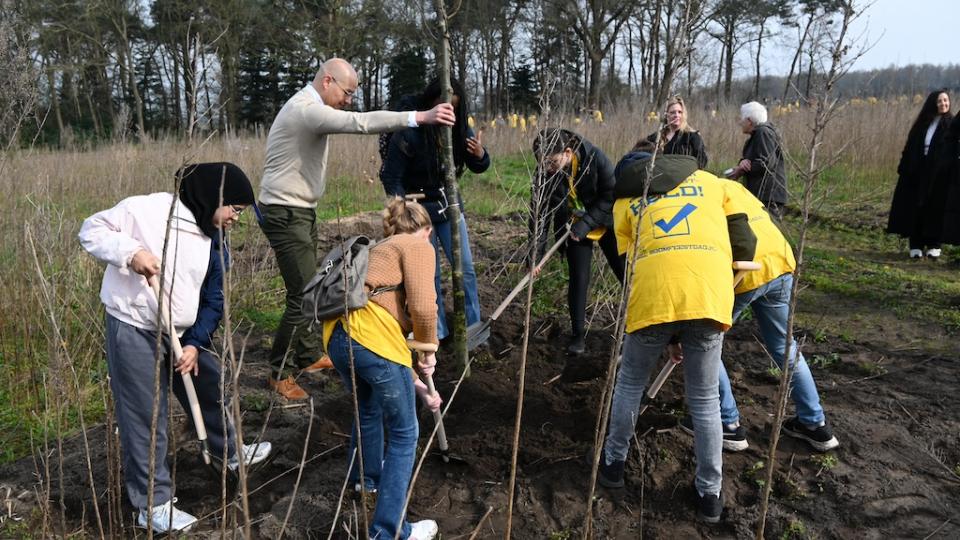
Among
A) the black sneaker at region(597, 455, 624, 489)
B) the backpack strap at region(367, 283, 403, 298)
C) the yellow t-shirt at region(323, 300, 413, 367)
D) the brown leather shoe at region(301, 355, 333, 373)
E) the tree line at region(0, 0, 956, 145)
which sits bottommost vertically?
the black sneaker at region(597, 455, 624, 489)

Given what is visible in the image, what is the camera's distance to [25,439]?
3438 millimetres

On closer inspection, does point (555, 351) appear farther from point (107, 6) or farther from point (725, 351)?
point (107, 6)

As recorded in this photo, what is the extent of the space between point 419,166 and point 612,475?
2.30 meters

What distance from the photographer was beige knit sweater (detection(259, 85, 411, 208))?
11.4 feet

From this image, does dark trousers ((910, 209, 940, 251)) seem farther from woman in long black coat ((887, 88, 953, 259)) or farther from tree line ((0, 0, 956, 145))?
tree line ((0, 0, 956, 145))

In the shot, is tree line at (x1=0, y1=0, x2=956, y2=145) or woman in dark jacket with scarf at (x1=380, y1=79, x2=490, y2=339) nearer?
woman in dark jacket with scarf at (x1=380, y1=79, x2=490, y2=339)

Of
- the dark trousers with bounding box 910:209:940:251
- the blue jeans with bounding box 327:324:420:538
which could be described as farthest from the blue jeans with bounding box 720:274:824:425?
the dark trousers with bounding box 910:209:940:251

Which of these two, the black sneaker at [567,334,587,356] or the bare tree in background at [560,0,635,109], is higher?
the bare tree in background at [560,0,635,109]

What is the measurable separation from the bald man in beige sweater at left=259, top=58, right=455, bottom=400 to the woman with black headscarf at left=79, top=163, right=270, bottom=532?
3.02ft

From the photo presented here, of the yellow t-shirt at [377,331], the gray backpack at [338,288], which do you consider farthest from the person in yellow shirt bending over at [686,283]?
the gray backpack at [338,288]

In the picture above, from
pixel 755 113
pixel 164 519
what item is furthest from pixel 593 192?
pixel 164 519

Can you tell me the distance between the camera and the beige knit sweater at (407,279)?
8.10ft

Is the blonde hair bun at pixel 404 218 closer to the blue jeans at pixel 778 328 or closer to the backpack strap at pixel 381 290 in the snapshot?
the backpack strap at pixel 381 290

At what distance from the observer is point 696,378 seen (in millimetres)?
2611
